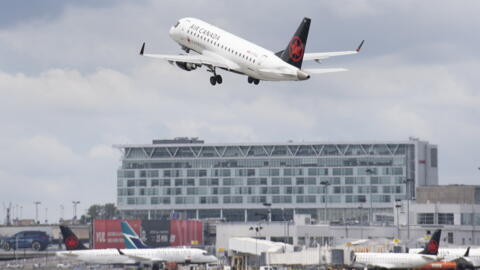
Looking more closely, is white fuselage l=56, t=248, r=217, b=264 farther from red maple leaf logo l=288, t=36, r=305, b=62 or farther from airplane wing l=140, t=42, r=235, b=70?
red maple leaf logo l=288, t=36, r=305, b=62

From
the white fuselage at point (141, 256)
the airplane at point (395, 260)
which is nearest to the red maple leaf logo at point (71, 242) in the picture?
the white fuselage at point (141, 256)

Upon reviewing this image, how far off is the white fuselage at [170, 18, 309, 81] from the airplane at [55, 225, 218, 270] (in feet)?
119

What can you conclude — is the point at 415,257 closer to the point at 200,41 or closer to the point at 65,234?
the point at 200,41

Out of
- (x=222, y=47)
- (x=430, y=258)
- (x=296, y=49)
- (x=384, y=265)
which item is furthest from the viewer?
(x=384, y=265)

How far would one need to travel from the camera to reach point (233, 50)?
148m

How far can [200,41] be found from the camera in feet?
516

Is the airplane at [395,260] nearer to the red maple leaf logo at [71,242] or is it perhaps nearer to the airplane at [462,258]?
the airplane at [462,258]

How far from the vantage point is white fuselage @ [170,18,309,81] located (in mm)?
140750

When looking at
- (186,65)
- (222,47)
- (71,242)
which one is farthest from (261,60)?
(71,242)

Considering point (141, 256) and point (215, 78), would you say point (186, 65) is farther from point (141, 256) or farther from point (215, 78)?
point (141, 256)

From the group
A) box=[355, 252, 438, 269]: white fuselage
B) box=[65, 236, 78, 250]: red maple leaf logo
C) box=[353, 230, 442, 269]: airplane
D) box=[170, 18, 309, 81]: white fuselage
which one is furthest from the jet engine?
box=[65, 236, 78, 250]: red maple leaf logo

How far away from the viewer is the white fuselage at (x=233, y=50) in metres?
141

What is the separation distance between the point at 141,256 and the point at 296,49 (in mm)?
50513

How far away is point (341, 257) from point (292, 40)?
95.8 ft
